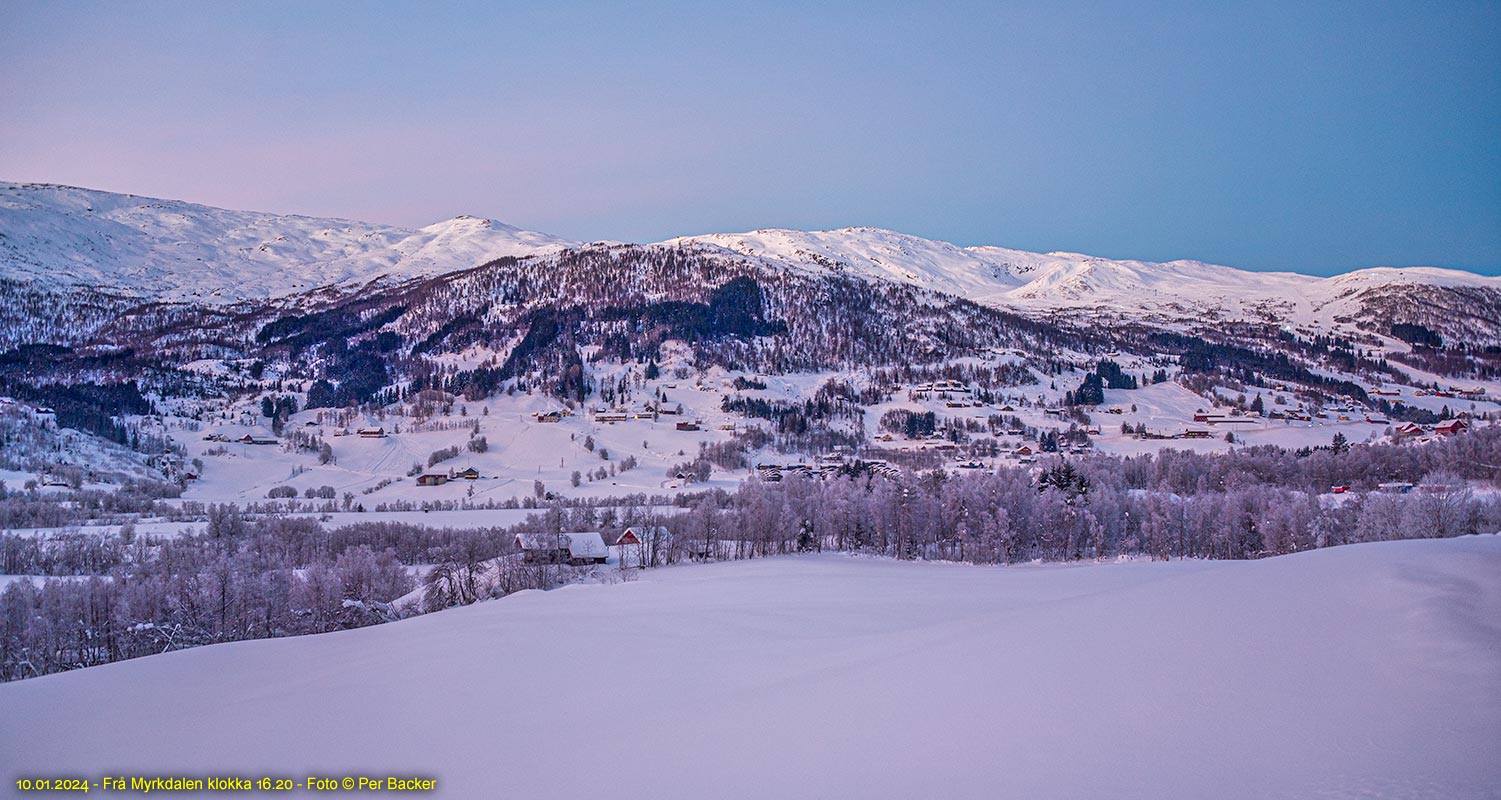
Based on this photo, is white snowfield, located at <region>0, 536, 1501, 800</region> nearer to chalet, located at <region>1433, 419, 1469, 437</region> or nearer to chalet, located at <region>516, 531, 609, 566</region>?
chalet, located at <region>516, 531, 609, 566</region>

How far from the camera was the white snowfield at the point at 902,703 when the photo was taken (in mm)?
9203

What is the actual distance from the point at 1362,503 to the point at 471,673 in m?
47.8

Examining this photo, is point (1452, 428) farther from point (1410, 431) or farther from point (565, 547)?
point (565, 547)

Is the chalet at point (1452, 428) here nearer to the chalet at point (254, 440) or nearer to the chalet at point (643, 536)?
the chalet at point (643, 536)

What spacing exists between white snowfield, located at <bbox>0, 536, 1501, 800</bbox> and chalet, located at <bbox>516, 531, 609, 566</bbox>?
28.1 meters

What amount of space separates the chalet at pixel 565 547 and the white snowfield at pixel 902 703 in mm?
28137

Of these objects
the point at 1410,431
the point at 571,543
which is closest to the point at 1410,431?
the point at 1410,431

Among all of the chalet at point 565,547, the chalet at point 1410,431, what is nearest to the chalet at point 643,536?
the chalet at point 565,547

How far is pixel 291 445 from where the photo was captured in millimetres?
96250

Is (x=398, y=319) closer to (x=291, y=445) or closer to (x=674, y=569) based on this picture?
(x=291, y=445)

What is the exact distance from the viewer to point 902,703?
1166cm

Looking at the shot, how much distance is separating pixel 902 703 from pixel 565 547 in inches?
1529

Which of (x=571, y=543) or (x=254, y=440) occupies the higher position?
(x=254, y=440)

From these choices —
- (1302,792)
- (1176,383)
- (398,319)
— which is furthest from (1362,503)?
(398,319)
